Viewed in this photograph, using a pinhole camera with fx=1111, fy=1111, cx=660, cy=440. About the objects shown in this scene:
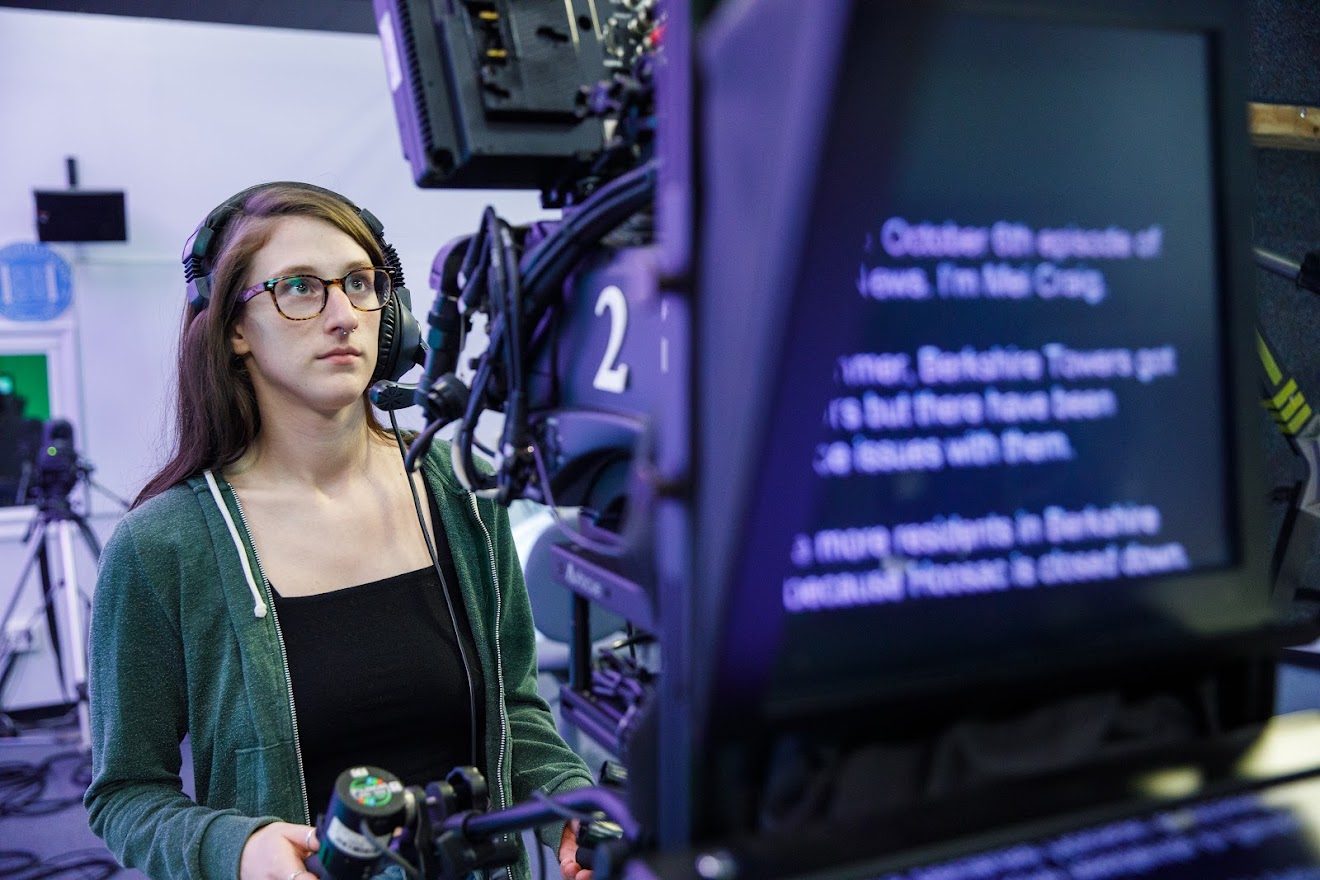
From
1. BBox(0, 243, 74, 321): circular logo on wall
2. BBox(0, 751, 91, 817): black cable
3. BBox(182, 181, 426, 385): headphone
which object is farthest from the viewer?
BBox(0, 243, 74, 321): circular logo on wall

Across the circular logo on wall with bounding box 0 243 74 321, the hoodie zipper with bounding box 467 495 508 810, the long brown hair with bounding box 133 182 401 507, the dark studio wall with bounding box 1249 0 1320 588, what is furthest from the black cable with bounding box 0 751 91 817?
the dark studio wall with bounding box 1249 0 1320 588

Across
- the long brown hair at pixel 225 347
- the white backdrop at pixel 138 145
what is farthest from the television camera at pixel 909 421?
the white backdrop at pixel 138 145

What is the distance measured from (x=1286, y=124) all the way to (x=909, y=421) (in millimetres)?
2083

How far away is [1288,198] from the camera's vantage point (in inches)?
96.1

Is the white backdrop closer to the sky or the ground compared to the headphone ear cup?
closer to the sky

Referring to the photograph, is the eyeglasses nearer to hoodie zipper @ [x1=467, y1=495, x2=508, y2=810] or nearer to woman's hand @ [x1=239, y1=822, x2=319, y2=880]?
hoodie zipper @ [x1=467, y1=495, x2=508, y2=810]

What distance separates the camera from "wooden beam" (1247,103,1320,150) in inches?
85.5

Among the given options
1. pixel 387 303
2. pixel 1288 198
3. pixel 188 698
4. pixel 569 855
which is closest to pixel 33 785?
pixel 188 698

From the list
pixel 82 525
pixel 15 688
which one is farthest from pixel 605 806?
pixel 15 688

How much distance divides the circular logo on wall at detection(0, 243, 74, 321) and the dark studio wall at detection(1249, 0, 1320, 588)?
4.51 meters

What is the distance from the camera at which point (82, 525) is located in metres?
3.99

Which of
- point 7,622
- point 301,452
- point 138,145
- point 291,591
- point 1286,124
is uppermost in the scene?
point 138,145

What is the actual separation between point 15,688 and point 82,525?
132 centimetres

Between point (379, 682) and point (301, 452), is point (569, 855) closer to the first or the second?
point (379, 682)
